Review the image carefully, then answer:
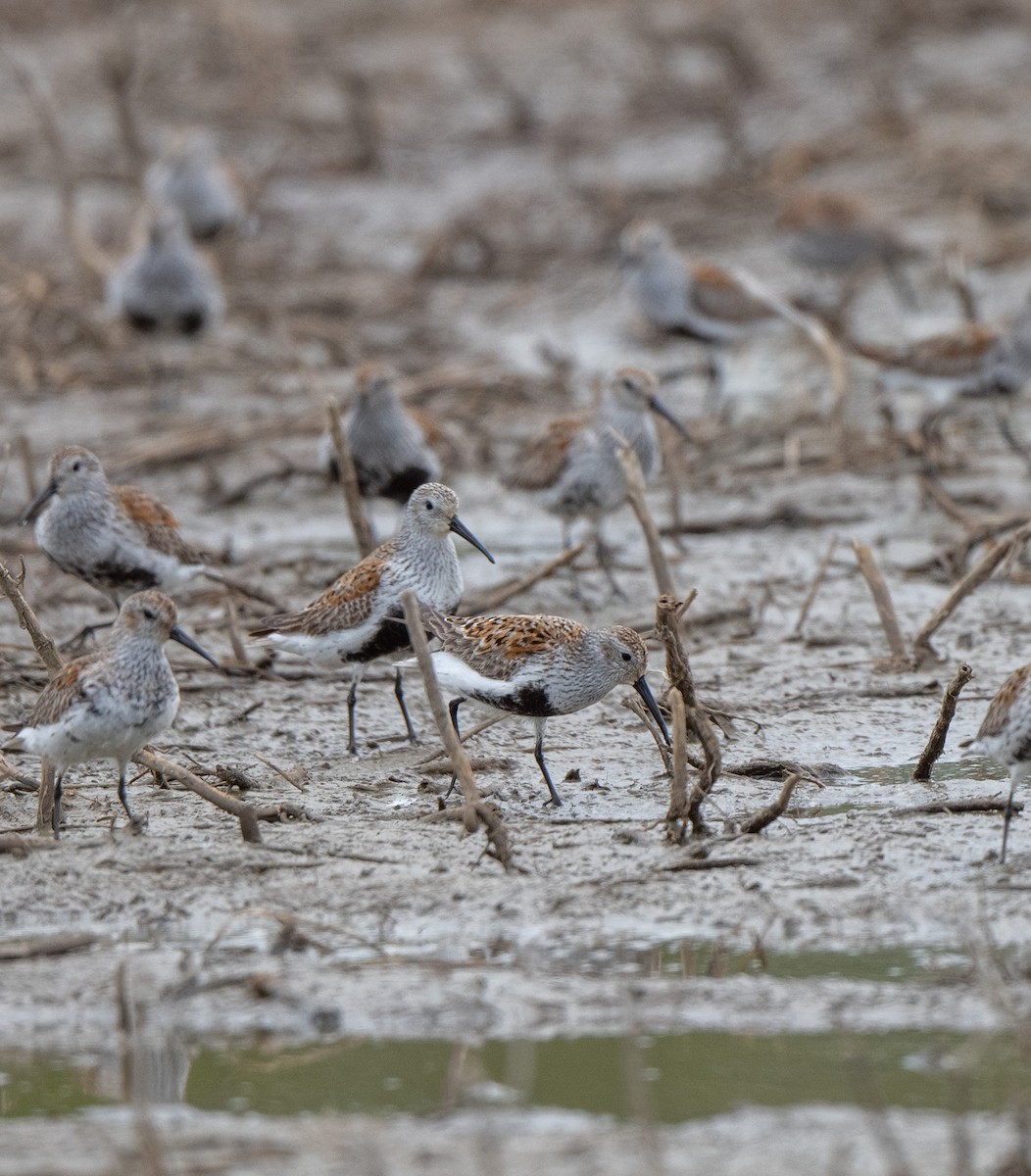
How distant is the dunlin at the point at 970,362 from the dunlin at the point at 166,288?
4917mm

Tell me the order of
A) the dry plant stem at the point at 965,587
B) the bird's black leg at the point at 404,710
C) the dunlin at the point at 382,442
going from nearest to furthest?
the bird's black leg at the point at 404,710, the dry plant stem at the point at 965,587, the dunlin at the point at 382,442

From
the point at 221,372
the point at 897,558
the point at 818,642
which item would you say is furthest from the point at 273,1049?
the point at 221,372

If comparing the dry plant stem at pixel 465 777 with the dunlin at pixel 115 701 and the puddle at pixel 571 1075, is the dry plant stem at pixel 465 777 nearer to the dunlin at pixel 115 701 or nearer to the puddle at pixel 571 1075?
the dunlin at pixel 115 701

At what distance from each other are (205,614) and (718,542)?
2.80m

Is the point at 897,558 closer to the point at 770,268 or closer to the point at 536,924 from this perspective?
the point at 536,924

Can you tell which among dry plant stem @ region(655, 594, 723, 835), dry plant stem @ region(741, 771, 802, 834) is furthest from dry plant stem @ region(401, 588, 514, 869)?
dry plant stem @ region(741, 771, 802, 834)

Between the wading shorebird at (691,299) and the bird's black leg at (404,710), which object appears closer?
the bird's black leg at (404,710)

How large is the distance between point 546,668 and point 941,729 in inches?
52.7

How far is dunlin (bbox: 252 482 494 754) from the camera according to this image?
24.4 ft

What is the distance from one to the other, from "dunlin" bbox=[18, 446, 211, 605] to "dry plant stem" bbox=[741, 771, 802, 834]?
309 cm

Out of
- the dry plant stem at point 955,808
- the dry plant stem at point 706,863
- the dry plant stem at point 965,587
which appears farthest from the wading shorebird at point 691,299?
the dry plant stem at point 706,863

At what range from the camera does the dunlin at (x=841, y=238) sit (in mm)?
15359

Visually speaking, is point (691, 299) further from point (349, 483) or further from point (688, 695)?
point (688, 695)

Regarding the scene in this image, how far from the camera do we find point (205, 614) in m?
9.17
